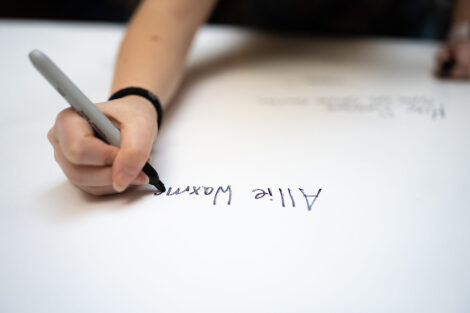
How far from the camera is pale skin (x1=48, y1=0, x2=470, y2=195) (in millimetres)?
274

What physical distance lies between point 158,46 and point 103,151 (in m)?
0.19

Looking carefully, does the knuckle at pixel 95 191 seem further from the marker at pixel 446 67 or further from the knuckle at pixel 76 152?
the marker at pixel 446 67

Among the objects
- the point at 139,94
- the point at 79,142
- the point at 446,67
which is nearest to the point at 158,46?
the point at 139,94

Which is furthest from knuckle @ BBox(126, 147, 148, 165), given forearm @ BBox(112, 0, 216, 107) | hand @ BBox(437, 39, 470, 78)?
hand @ BBox(437, 39, 470, 78)

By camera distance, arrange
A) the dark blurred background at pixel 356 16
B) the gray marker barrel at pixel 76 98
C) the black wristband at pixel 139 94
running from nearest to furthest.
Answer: the gray marker barrel at pixel 76 98, the black wristband at pixel 139 94, the dark blurred background at pixel 356 16

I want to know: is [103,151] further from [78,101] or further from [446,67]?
[446,67]

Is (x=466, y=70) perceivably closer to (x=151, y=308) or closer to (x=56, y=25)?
(x=151, y=308)

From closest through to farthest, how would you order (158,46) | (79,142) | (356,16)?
(79,142), (158,46), (356,16)

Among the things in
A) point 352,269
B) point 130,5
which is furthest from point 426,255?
point 130,5

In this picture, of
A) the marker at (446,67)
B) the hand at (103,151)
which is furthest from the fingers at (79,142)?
the marker at (446,67)

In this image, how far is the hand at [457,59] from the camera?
1.66 feet

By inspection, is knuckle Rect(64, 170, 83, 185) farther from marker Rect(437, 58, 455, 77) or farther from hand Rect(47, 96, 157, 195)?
marker Rect(437, 58, 455, 77)

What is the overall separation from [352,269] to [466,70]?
409 millimetres

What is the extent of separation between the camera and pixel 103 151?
27 centimetres
